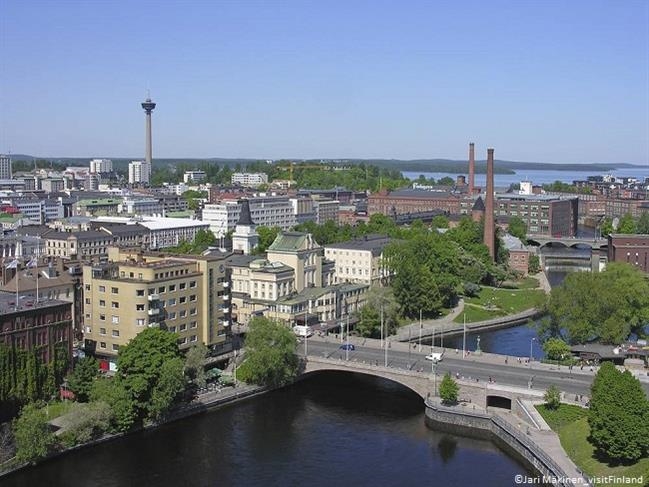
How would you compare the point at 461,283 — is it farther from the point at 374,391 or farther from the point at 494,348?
the point at 374,391

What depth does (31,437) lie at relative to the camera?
42969 millimetres

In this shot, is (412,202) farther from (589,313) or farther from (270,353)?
(270,353)

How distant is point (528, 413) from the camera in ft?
161

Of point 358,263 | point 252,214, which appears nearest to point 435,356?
point 358,263

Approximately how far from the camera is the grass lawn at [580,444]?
133ft

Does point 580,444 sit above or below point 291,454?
above

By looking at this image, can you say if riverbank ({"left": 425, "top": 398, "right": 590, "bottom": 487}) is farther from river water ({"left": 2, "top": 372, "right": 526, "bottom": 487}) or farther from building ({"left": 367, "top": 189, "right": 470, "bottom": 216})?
building ({"left": 367, "top": 189, "right": 470, "bottom": 216})

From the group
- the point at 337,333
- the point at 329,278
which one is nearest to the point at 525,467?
the point at 337,333

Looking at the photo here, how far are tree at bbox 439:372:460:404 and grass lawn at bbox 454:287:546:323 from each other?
98.4 feet

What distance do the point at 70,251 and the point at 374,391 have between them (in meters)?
57.6

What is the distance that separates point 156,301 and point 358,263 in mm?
36704

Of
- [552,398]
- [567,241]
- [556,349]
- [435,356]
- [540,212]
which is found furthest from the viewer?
[540,212]

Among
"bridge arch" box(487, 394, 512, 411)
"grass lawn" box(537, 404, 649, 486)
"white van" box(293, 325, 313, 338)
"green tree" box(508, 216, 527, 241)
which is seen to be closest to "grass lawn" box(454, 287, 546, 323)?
"white van" box(293, 325, 313, 338)

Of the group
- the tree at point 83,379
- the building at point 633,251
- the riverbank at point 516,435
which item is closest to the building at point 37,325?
the tree at point 83,379
